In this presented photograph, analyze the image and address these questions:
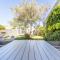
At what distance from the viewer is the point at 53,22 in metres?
7.10

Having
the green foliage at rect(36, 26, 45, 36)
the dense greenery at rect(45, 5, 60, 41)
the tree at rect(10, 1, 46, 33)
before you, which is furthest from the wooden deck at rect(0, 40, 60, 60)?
the tree at rect(10, 1, 46, 33)

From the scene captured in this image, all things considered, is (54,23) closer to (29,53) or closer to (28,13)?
(28,13)

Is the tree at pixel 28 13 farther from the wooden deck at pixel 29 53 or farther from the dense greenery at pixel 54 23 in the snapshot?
the wooden deck at pixel 29 53

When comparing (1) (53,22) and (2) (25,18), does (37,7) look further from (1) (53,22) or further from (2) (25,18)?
(1) (53,22)

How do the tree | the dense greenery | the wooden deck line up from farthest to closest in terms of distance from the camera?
the tree → the dense greenery → the wooden deck

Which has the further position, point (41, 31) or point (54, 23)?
point (41, 31)

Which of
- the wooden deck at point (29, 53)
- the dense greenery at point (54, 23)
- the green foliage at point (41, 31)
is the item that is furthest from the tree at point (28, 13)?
the wooden deck at point (29, 53)

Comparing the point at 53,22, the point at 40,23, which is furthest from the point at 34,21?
the point at 53,22

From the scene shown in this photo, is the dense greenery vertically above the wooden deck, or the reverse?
the dense greenery

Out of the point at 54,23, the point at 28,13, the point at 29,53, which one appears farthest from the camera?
the point at 28,13

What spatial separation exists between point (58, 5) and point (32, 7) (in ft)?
6.72

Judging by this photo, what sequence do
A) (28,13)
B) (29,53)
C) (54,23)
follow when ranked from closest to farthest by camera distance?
1. (29,53)
2. (54,23)
3. (28,13)

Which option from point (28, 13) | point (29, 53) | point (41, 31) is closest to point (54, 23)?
point (41, 31)

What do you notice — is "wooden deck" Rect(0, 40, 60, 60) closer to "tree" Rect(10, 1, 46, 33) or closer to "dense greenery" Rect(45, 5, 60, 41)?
"dense greenery" Rect(45, 5, 60, 41)
